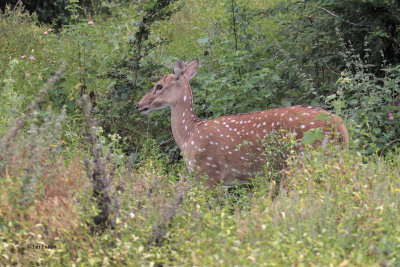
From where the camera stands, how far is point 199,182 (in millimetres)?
6211

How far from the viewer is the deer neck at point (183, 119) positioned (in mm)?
6938

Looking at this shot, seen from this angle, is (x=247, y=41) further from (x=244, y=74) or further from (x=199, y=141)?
(x=199, y=141)

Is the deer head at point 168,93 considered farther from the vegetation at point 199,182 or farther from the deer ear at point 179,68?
the vegetation at point 199,182

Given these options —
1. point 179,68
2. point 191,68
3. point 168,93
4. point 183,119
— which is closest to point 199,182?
point 183,119

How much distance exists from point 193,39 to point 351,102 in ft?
14.8

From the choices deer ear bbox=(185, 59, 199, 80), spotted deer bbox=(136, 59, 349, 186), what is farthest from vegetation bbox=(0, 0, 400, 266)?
deer ear bbox=(185, 59, 199, 80)

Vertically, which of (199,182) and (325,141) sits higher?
(325,141)

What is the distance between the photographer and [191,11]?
1276cm

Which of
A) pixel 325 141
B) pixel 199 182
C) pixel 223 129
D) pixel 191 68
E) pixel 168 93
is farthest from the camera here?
pixel 191 68

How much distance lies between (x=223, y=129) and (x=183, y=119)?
0.77 meters

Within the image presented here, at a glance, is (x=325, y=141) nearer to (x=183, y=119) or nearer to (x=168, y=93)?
(x=183, y=119)

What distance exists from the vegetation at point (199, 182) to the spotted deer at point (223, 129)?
176 mm

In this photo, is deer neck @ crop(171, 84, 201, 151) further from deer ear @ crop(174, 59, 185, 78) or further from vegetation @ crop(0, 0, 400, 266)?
vegetation @ crop(0, 0, 400, 266)

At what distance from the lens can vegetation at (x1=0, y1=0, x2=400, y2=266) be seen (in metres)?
3.98
